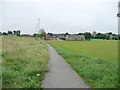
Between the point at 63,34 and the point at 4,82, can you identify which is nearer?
the point at 4,82

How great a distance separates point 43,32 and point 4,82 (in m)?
136

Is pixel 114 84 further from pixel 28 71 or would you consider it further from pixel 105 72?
pixel 28 71

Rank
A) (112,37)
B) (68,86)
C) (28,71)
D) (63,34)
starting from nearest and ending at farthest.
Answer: (68,86)
(28,71)
(112,37)
(63,34)

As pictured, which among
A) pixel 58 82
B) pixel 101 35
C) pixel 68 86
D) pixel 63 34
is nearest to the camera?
pixel 68 86

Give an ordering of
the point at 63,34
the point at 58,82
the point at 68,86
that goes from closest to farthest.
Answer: the point at 68,86 → the point at 58,82 → the point at 63,34

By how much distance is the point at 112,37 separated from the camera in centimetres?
15600

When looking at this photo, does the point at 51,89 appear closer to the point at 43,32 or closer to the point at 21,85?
the point at 21,85

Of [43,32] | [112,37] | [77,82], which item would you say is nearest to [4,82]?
[77,82]

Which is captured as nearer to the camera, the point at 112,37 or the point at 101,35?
the point at 112,37

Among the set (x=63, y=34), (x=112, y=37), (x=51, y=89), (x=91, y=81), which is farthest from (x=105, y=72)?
(x=63, y=34)

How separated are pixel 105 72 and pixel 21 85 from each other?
454 cm

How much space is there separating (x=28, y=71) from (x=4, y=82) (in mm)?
2632

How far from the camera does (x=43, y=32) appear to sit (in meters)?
146

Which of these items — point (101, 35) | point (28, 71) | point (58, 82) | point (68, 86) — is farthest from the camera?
point (101, 35)
